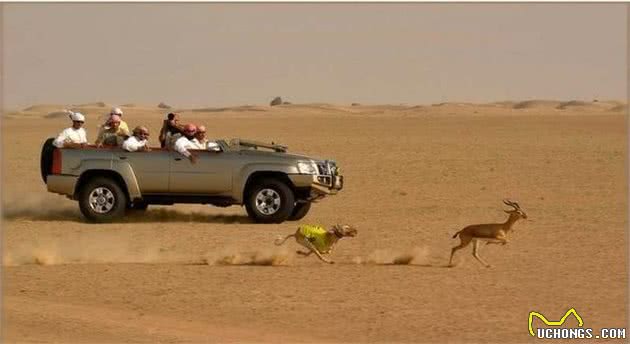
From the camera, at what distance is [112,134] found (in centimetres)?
1781

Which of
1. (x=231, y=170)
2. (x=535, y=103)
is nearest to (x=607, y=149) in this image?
(x=231, y=170)

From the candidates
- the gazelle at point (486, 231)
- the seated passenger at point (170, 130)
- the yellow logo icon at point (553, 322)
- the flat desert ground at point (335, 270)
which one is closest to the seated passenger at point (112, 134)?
the seated passenger at point (170, 130)

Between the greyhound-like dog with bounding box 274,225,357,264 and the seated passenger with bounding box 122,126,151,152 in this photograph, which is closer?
the greyhound-like dog with bounding box 274,225,357,264

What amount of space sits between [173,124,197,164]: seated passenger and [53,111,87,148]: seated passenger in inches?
57.1

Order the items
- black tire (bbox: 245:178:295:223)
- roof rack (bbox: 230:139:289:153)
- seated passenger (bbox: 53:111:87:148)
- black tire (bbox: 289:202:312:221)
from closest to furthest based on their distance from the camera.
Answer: black tire (bbox: 245:178:295:223) < roof rack (bbox: 230:139:289:153) < seated passenger (bbox: 53:111:87:148) < black tire (bbox: 289:202:312:221)

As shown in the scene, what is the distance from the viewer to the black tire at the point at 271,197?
1698 centimetres

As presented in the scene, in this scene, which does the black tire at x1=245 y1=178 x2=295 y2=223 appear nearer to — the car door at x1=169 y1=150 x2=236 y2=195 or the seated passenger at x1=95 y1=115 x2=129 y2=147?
the car door at x1=169 y1=150 x2=236 y2=195

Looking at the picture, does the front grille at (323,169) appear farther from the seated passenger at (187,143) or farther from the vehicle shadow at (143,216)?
the seated passenger at (187,143)

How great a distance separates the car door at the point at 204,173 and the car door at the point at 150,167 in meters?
0.10

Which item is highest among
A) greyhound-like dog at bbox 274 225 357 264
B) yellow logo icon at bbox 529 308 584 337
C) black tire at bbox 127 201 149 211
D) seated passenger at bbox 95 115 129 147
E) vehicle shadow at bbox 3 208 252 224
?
seated passenger at bbox 95 115 129 147

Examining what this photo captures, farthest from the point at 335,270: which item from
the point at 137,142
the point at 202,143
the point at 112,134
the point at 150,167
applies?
the point at 112,134

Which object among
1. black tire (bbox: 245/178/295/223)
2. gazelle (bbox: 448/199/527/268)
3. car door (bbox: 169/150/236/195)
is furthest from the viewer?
car door (bbox: 169/150/236/195)

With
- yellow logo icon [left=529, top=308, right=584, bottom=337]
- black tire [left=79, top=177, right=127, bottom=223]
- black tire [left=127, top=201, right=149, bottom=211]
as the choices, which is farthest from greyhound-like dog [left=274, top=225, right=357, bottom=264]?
black tire [left=127, top=201, right=149, bottom=211]

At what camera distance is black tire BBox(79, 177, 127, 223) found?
57.0 ft
